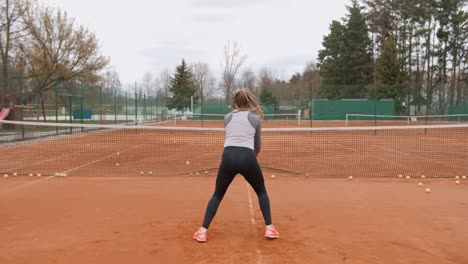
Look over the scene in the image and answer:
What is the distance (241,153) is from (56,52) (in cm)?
2626

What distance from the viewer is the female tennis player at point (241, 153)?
4.31 m

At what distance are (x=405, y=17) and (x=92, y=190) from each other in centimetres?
4920

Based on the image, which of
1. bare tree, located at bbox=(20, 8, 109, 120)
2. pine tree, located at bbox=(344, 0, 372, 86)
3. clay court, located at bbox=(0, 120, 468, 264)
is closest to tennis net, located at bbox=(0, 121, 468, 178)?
clay court, located at bbox=(0, 120, 468, 264)

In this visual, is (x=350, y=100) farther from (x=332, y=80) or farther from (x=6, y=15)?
(x=6, y=15)

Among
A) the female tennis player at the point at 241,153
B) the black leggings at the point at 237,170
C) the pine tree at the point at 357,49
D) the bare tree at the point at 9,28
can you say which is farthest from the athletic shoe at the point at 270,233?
the pine tree at the point at 357,49

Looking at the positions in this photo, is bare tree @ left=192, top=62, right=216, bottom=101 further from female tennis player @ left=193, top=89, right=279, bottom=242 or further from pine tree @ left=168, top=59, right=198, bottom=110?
female tennis player @ left=193, top=89, right=279, bottom=242

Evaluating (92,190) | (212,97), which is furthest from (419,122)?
(212,97)

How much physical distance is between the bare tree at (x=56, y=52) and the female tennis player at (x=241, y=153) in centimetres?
2452

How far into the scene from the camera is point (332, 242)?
4484 mm

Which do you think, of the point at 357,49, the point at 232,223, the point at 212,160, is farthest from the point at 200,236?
the point at 357,49

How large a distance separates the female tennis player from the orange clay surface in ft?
1.22

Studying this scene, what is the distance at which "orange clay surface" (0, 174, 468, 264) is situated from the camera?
408 cm

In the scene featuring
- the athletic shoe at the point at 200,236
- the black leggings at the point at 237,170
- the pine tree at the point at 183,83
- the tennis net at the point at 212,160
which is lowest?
the tennis net at the point at 212,160

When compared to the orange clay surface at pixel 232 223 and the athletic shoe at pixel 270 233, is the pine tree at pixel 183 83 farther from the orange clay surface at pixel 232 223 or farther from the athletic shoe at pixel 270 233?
the athletic shoe at pixel 270 233
